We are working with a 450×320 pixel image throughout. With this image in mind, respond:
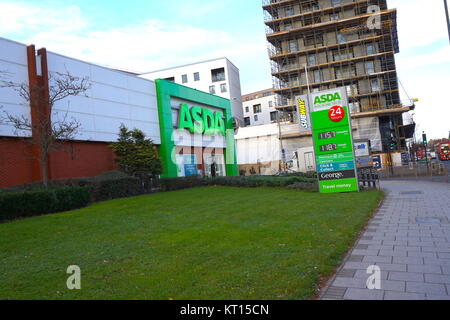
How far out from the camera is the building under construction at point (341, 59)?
50031 mm

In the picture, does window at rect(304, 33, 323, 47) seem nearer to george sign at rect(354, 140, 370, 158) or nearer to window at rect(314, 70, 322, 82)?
window at rect(314, 70, 322, 82)

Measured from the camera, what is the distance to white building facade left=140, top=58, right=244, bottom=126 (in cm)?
5866

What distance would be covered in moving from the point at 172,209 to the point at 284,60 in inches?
1873

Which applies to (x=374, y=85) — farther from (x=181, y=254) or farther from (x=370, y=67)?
(x=181, y=254)

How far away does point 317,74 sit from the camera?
53406mm

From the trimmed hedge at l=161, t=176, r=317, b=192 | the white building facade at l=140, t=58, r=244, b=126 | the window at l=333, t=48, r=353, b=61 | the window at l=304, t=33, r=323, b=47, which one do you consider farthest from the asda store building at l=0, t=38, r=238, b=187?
the window at l=304, t=33, r=323, b=47

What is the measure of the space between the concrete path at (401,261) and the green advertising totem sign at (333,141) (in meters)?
6.88

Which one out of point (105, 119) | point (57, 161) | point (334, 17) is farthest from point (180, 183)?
point (334, 17)

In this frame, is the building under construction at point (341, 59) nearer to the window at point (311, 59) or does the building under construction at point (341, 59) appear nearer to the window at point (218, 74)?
the window at point (311, 59)

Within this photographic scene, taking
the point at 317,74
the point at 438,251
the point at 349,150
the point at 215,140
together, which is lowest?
the point at 438,251

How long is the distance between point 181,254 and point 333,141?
12324 millimetres
